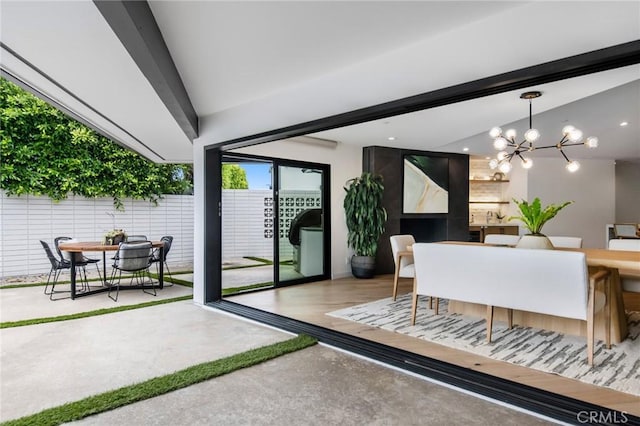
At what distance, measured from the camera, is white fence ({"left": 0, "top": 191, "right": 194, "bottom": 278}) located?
628cm

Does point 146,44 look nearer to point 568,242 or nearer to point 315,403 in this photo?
point 315,403

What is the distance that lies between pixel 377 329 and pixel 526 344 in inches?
50.3

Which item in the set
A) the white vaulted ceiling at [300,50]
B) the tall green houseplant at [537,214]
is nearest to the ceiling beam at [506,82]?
the white vaulted ceiling at [300,50]

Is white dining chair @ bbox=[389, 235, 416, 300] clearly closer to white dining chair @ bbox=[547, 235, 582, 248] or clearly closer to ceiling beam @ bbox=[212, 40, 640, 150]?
white dining chair @ bbox=[547, 235, 582, 248]

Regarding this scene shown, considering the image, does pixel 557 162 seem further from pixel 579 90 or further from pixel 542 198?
pixel 579 90

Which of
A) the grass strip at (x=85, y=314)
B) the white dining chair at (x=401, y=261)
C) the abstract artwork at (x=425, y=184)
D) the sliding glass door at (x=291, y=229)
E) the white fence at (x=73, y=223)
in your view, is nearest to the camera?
the grass strip at (x=85, y=314)

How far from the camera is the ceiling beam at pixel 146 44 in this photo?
1.65 meters

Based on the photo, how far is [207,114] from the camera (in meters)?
4.30

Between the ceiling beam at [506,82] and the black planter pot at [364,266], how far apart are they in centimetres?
347

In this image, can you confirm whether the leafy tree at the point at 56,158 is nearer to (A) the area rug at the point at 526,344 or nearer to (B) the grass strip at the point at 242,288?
(B) the grass strip at the point at 242,288

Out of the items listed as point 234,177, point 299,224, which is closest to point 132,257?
point 299,224

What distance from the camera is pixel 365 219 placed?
242 inches

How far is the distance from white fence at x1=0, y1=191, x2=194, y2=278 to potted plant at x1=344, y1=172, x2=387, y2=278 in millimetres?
4060

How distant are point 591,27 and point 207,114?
12.0 feet
